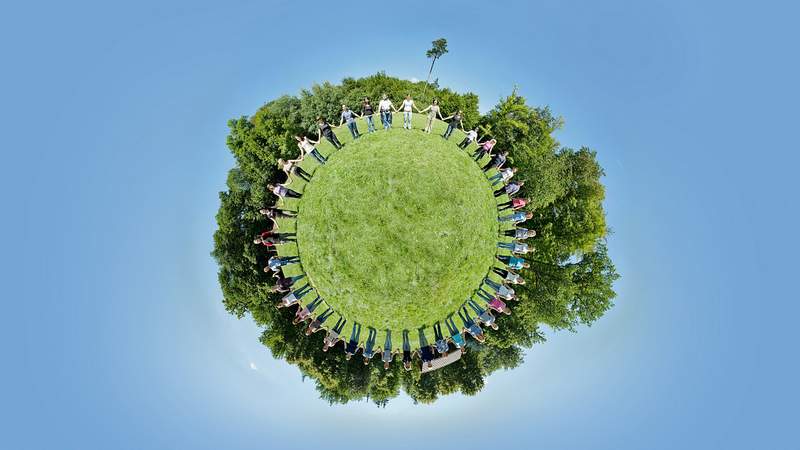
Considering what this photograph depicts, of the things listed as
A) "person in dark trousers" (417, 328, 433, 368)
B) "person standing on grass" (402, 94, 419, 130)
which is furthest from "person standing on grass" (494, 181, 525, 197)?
"person in dark trousers" (417, 328, 433, 368)

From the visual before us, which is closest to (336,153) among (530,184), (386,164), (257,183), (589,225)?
(386,164)

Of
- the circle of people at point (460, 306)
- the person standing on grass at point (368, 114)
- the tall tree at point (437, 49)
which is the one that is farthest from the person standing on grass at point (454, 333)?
the tall tree at point (437, 49)

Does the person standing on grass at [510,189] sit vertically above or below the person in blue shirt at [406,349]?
above

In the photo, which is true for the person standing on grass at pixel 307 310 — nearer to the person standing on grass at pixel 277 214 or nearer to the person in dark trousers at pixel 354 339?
the person in dark trousers at pixel 354 339

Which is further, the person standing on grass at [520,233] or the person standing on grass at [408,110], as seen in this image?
the person standing on grass at [520,233]

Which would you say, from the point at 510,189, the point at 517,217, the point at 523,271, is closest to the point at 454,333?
the point at 523,271

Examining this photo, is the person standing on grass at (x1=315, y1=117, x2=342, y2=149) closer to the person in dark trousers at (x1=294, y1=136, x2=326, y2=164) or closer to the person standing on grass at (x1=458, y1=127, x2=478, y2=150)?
the person in dark trousers at (x1=294, y1=136, x2=326, y2=164)
